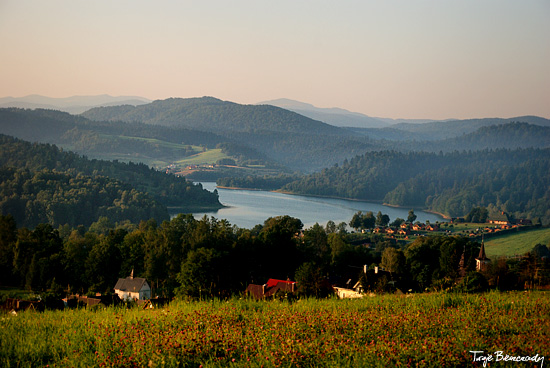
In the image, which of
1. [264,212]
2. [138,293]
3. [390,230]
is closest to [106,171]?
[264,212]

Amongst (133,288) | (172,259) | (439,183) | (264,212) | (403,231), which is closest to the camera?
(133,288)

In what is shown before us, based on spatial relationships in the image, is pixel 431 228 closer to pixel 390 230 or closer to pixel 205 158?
pixel 390 230

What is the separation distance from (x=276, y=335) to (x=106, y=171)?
8756 cm

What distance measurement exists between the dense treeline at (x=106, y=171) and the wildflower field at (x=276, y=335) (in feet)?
245

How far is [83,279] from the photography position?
2159 cm

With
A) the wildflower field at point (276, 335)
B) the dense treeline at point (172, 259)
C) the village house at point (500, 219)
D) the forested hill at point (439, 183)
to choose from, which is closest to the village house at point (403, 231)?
the village house at point (500, 219)

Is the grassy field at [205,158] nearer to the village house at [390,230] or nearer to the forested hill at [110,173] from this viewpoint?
the forested hill at [110,173]

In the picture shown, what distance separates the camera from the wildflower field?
3717 mm

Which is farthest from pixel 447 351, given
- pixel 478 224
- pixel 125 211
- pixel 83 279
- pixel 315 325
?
pixel 478 224

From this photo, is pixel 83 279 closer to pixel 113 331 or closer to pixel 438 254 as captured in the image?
pixel 438 254

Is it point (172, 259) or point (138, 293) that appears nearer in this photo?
point (138, 293)

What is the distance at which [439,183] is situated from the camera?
13212cm

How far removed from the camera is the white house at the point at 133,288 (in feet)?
61.6

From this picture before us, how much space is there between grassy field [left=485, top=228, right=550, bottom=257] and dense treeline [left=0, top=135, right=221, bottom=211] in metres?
40.0
